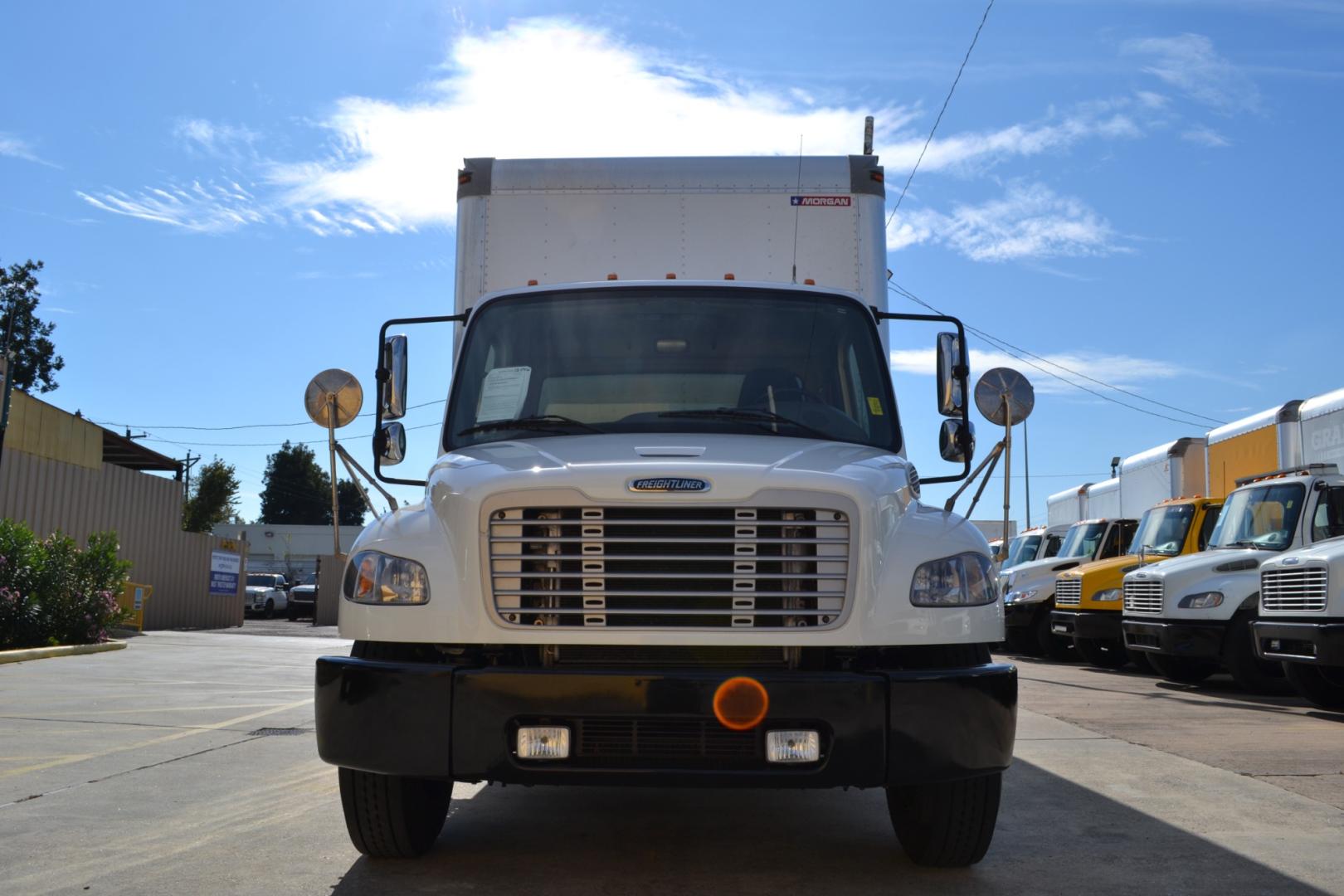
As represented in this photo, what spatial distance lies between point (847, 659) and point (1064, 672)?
14309 mm

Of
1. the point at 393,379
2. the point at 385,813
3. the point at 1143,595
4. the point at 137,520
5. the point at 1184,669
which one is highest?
the point at 137,520

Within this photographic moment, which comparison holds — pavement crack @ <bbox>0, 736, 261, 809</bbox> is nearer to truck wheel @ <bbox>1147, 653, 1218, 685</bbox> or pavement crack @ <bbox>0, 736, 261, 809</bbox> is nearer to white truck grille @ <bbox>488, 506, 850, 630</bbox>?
white truck grille @ <bbox>488, 506, 850, 630</bbox>

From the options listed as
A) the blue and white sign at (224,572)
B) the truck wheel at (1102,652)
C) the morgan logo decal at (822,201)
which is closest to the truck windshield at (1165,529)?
the truck wheel at (1102,652)

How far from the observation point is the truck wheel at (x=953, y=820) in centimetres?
477

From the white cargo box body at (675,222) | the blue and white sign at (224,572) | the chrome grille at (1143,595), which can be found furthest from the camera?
the blue and white sign at (224,572)

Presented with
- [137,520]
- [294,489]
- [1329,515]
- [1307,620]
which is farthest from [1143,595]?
[294,489]

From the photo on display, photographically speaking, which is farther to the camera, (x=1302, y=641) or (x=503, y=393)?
(x=1302, y=641)

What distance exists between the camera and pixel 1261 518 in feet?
47.2

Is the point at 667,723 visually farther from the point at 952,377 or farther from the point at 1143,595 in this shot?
the point at 1143,595

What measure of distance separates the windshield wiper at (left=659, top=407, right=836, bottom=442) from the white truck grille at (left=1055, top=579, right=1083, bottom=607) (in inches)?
561

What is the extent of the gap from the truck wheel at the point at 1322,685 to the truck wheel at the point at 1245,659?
1.97m

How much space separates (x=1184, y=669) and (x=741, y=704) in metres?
12.7

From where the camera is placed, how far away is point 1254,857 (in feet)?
17.0

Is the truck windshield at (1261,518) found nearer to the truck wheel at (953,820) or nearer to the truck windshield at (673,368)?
the truck windshield at (673,368)
